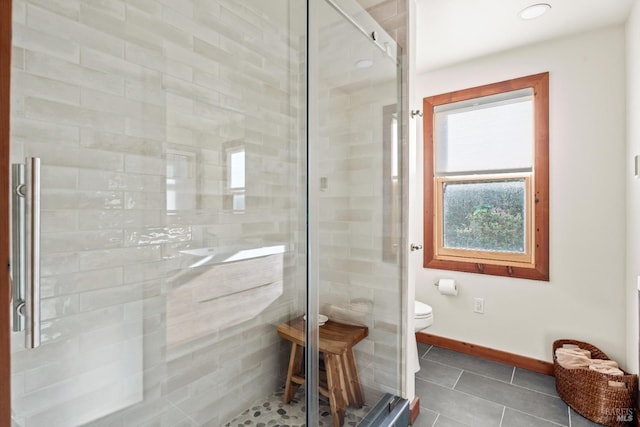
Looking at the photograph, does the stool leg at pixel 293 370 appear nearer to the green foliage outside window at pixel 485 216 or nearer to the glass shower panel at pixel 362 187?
the glass shower panel at pixel 362 187

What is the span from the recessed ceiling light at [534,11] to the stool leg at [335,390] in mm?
2280

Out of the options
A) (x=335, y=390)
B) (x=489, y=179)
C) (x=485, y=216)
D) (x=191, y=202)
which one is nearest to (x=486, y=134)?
(x=489, y=179)

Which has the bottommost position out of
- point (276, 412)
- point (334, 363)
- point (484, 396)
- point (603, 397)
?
point (484, 396)

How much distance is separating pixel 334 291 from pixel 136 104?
3.54 feet

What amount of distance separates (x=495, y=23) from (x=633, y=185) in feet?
4.23

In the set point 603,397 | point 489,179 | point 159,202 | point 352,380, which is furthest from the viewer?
point 489,179

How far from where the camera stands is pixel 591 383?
6.27 ft

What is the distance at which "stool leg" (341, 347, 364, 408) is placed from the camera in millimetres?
1598

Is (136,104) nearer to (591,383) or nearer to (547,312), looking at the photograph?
(591,383)

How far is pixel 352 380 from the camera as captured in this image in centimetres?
162

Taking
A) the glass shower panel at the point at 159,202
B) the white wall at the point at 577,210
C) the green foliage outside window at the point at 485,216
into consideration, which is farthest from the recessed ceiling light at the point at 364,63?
the green foliage outside window at the point at 485,216

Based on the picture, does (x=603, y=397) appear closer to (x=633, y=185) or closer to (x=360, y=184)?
(x=633, y=185)

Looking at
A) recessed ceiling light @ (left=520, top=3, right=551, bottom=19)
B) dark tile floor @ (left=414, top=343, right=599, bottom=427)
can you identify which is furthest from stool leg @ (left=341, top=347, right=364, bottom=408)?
recessed ceiling light @ (left=520, top=3, right=551, bottom=19)

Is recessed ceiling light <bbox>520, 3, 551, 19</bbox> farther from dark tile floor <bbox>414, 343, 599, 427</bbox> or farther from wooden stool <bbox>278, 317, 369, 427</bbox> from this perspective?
dark tile floor <bbox>414, 343, 599, 427</bbox>
